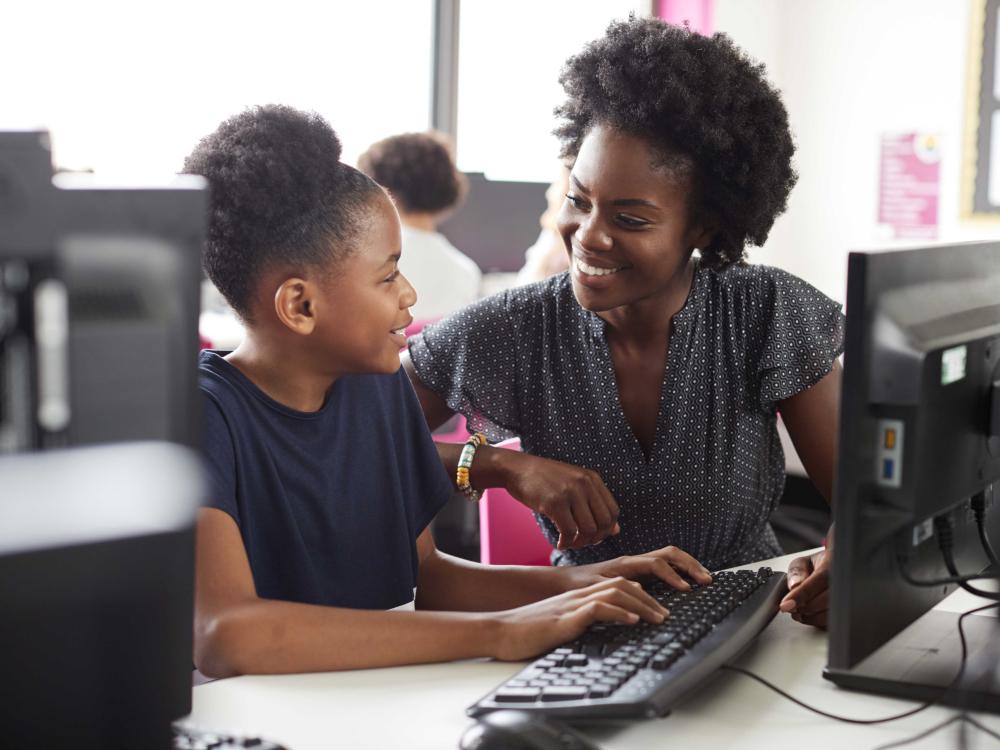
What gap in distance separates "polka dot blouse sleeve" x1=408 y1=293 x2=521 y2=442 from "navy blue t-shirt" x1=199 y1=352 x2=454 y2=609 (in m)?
0.14

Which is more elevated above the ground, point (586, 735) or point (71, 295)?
→ point (71, 295)

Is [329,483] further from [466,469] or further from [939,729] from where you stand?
[939,729]

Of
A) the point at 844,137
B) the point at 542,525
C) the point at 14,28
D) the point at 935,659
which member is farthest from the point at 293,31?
the point at 935,659

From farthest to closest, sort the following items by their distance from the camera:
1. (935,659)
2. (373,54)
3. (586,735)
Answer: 1. (373,54)
2. (935,659)
3. (586,735)

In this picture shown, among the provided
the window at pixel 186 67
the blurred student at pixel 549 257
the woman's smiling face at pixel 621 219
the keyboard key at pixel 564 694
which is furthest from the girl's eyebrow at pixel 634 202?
the blurred student at pixel 549 257

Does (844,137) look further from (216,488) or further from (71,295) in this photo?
(71,295)

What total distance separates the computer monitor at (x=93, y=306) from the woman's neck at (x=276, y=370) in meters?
0.60

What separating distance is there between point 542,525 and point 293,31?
268 centimetres

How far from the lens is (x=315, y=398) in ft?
4.11

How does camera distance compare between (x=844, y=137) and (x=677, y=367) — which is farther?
(x=844, y=137)

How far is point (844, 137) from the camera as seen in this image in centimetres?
432

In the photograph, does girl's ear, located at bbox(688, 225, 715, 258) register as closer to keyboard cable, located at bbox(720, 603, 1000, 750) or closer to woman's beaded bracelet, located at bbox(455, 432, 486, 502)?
woman's beaded bracelet, located at bbox(455, 432, 486, 502)

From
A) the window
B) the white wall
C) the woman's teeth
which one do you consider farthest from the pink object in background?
the woman's teeth

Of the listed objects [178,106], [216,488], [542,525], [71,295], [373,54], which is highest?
[373,54]
